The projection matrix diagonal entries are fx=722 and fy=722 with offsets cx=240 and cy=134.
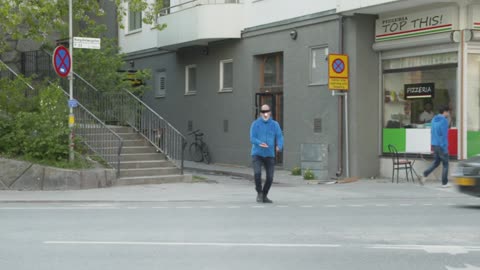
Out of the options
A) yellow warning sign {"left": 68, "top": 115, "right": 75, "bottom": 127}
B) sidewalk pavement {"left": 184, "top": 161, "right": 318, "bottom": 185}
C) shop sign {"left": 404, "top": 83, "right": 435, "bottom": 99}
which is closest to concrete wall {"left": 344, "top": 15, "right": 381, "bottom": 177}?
shop sign {"left": 404, "top": 83, "right": 435, "bottom": 99}

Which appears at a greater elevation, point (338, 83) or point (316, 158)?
point (338, 83)

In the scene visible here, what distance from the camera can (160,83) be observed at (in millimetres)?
28281

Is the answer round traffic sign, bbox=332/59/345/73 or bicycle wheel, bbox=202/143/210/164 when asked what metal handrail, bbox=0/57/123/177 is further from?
bicycle wheel, bbox=202/143/210/164

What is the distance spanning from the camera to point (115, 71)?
21469mm

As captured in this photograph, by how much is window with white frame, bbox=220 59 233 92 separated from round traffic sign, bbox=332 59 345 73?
6.05 m

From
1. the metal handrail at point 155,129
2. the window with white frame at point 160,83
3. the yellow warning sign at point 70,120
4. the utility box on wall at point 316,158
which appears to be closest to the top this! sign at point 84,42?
the yellow warning sign at point 70,120

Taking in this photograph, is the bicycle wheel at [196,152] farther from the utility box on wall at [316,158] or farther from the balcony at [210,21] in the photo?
the utility box on wall at [316,158]

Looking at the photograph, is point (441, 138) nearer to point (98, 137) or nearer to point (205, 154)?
point (98, 137)

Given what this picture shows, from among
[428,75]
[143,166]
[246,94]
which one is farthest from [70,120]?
[428,75]

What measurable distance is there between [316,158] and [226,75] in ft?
21.3

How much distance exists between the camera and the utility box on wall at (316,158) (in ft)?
63.1

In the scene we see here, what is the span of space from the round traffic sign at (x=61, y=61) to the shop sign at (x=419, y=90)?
28.4ft

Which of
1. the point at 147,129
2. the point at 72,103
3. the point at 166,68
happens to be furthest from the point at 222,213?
the point at 166,68

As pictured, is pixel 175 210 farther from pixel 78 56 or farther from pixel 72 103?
pixel 78 56
